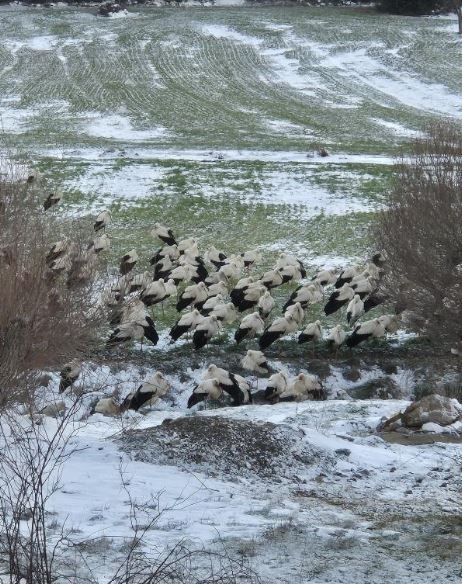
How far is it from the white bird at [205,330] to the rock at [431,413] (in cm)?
448

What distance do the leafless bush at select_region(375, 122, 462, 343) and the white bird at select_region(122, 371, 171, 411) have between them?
3.58 m

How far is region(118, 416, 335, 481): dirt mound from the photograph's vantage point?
10.4 meters

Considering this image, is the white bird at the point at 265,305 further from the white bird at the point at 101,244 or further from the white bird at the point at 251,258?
the white bird at the point at 101,244

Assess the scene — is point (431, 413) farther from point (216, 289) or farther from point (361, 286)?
point (216, 289)

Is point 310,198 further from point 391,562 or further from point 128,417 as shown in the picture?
point 391,562

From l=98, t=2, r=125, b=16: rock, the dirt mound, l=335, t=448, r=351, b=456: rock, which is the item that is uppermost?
l=98, t=2, r=125, b=16: rock

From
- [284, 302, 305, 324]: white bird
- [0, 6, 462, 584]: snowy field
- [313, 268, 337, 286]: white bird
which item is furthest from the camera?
[313, 268, 337, 286]: white bird

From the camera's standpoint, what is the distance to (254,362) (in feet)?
51.4

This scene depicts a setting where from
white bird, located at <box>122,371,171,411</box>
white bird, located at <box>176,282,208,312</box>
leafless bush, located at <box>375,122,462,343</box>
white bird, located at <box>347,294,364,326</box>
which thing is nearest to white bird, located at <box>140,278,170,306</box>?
white bird, located at <box>176,282,208,312</box>

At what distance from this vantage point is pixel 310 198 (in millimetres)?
26641

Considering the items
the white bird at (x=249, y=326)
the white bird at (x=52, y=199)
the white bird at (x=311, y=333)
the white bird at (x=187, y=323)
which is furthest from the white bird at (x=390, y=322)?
the white bird at (x=52, y=199)

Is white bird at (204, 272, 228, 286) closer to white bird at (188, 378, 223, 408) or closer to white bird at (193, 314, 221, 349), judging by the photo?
white bird at (193, 314, 221, 349)

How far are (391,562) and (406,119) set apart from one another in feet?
102

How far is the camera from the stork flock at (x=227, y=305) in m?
14.3
